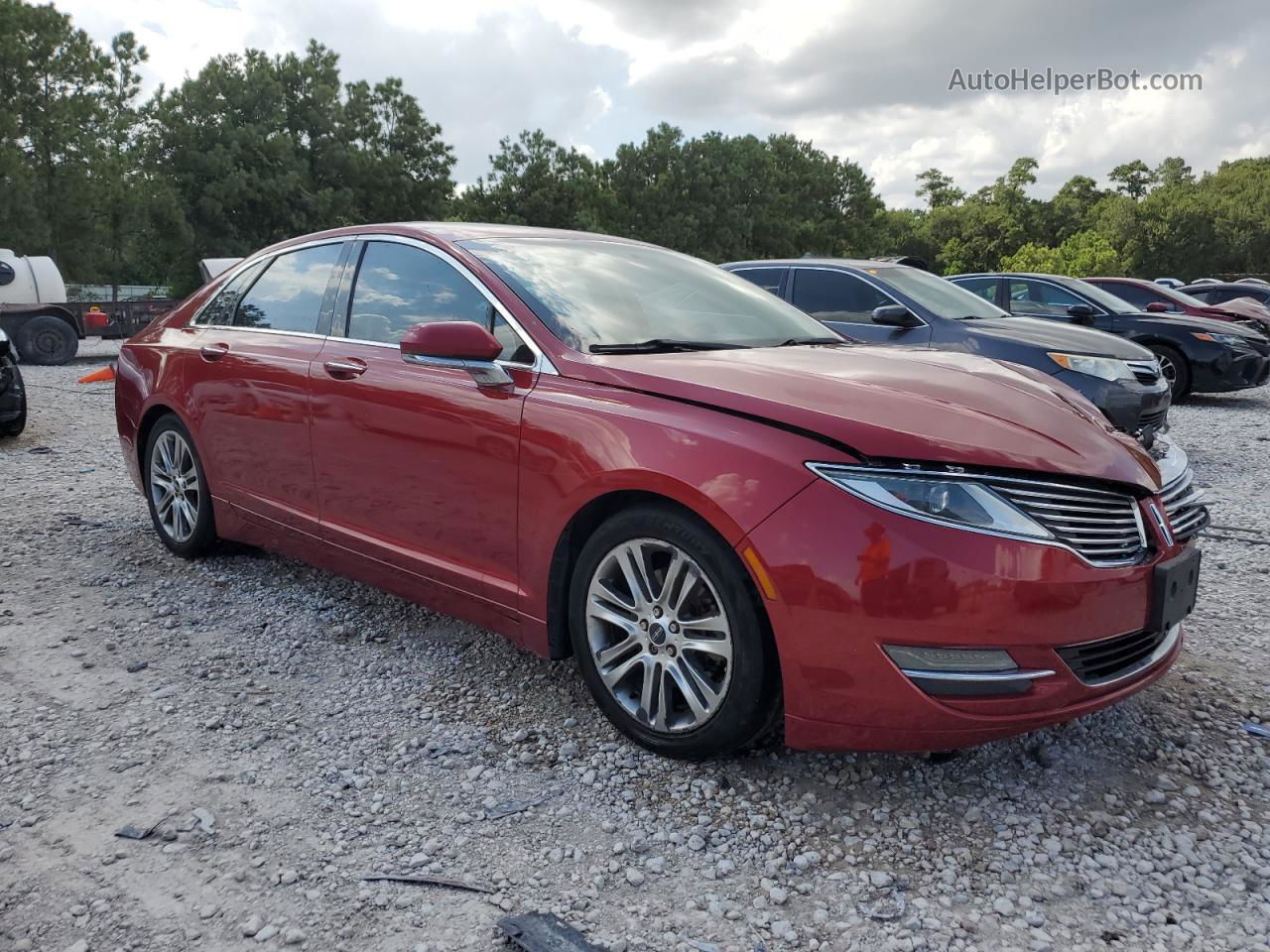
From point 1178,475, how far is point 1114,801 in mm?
977

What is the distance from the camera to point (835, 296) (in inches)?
322

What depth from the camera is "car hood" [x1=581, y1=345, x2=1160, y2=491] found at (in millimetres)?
2539

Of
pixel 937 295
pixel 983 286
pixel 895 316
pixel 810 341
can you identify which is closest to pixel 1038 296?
pixel 983 286

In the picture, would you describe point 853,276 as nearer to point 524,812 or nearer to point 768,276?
point 768,276

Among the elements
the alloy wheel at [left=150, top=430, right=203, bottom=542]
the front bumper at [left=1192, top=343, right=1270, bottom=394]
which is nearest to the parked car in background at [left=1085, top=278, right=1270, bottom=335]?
the front bumper at [left=1192, top=343, right=1270, bottom=394]

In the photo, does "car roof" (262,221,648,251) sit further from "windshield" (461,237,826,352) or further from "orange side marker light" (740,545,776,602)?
"orange side marker light" (740,545,776,602)

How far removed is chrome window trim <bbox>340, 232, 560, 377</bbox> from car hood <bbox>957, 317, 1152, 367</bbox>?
4.99m

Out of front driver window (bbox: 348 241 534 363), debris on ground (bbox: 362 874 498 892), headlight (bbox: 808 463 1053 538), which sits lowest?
debris on ground (bbox: 362 874 498 892)

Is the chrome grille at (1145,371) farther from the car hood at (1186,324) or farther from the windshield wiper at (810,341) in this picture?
the windshield wiper at (810,341)

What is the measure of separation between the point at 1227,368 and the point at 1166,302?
1586mm

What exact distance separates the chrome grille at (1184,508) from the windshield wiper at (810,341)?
4.20 ft

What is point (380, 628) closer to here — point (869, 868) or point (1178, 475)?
point (869, 868)

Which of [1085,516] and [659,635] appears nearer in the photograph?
[1085,516]

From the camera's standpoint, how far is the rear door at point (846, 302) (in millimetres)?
7762
